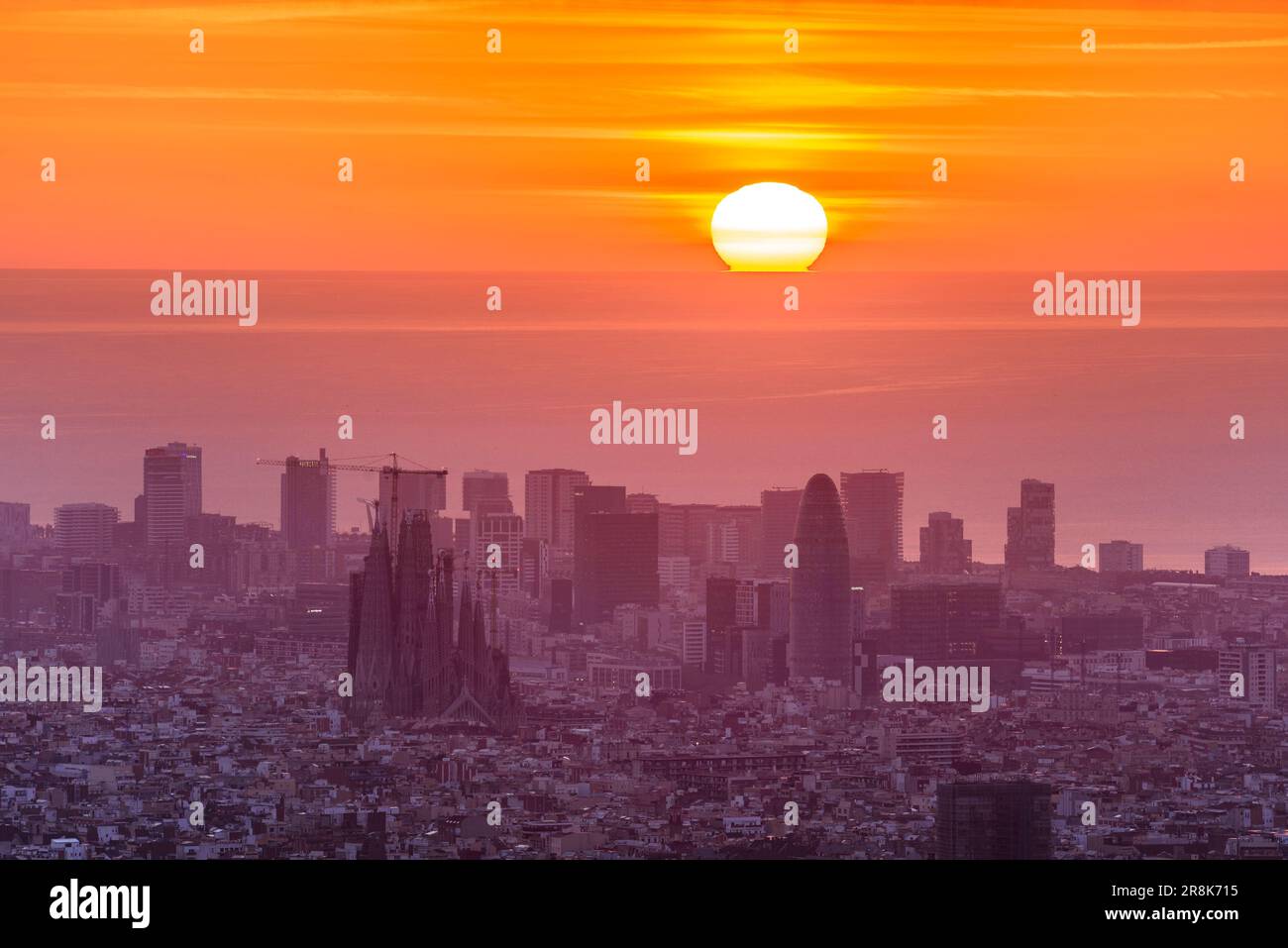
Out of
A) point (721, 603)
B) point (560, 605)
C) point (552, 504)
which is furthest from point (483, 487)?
point (721, 603)

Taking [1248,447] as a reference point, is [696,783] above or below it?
below

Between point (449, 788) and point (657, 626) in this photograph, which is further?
point (657, 626)

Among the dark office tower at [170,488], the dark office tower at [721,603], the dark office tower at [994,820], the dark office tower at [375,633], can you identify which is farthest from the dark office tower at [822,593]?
the dark office tower at [170,488]

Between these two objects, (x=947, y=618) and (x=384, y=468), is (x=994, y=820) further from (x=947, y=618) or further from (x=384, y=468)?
→ (x=384, y=468)

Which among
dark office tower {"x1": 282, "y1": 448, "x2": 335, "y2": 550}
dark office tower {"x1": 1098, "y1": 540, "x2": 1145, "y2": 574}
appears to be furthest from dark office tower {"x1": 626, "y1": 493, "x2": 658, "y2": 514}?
dark office tower {"x1": 1098, "y1": 540, "x2": 1145, "y2": 574}
